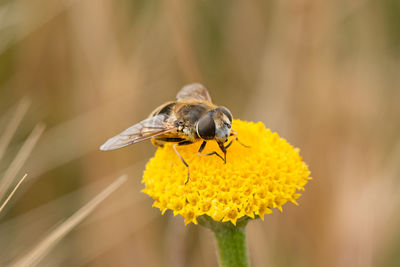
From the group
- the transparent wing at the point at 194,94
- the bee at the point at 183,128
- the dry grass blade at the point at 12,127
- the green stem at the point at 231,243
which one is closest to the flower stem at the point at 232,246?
the green stem at the point at 231,243

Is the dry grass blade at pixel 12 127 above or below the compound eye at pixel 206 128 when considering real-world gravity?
above

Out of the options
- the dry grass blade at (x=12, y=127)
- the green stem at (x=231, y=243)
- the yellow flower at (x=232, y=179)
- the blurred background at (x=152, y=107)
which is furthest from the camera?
the blurred background at (x=152, y=107)

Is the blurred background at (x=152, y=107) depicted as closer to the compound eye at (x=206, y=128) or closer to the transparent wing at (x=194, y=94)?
the transparent wing at (x=194, y=94)

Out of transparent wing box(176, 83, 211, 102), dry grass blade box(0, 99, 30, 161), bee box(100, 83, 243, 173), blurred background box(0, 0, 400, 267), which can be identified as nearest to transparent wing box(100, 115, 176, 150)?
bee box(100, 83, 243, 173)

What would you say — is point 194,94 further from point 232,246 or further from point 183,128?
point 232,246

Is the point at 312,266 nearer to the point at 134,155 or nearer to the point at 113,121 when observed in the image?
the point at 134,155

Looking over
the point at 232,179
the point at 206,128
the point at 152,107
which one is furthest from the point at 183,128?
the point at 152,107
